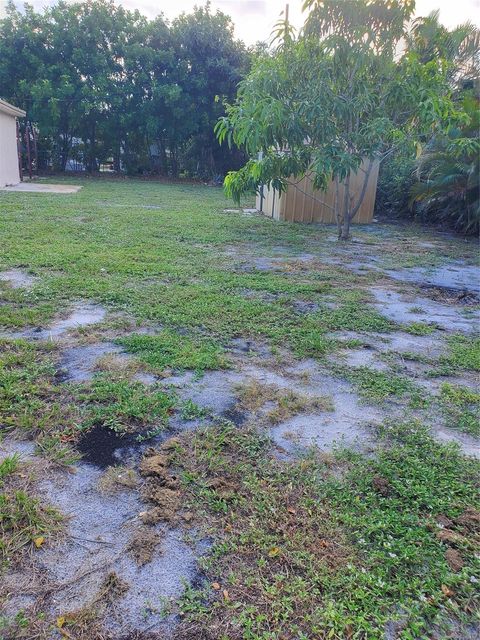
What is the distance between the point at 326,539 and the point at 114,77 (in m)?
20.2

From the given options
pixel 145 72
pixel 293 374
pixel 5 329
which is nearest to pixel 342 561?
pixel 293 374

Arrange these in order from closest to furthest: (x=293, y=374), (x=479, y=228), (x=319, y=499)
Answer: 1. (x=319, y=499)
2. (x=293, y=374)
3. (x=479, y=228)

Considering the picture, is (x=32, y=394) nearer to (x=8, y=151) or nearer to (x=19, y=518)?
(x=19, y=518)

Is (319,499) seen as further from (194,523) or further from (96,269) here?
(96,269)

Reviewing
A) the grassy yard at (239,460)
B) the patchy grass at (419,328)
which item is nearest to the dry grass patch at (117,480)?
the grassy yard at (239,460)

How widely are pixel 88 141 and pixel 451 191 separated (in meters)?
15.4

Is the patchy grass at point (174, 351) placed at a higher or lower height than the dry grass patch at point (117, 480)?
higher

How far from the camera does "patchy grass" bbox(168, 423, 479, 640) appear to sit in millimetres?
1238

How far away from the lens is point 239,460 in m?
1.86

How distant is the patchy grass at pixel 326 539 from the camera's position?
1238 millimetres

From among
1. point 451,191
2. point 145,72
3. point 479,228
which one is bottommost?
point 479,228

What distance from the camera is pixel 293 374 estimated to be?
8.54 feet

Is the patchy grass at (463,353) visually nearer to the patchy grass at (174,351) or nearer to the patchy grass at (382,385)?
the patchy grass at (382,385)

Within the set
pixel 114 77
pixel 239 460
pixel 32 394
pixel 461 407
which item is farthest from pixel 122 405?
pixel 114 77
